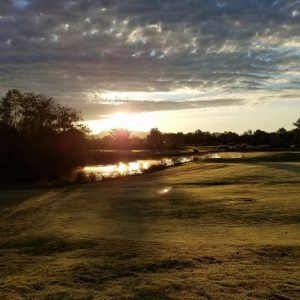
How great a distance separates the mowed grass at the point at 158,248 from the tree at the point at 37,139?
2734cm

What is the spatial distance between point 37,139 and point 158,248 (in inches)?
1713

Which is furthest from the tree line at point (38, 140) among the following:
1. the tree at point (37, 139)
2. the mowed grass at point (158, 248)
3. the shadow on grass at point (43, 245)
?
the shadow on grass at point (43, 245)

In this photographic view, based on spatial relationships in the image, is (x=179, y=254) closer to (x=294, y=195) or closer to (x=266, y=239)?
(x=266, y=239)

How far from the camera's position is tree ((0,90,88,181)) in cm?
5259

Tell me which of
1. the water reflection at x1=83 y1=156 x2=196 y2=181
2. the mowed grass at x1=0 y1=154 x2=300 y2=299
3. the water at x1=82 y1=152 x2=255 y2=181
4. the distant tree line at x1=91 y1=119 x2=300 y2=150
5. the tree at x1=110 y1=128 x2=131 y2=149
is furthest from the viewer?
the tree at x1=110 y1=128 x2=131 y2=149

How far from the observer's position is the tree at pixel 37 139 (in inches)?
2071

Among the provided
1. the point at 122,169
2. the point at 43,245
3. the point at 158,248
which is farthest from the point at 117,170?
the point at 158,248

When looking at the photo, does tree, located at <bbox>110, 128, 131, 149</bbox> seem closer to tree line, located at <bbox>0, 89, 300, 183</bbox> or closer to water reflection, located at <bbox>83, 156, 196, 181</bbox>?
water reflection, located at <bbox>83, 156, 196, 181</bbox>

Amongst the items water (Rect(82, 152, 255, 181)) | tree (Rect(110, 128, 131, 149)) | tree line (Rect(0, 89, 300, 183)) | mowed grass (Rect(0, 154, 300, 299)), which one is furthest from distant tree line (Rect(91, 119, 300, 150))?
mowed grass (Rect(0, 154, 300, 299))

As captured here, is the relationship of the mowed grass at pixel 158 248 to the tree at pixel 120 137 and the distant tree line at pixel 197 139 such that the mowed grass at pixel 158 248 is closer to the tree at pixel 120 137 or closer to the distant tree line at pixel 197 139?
the distant tree line at pixel 197 139

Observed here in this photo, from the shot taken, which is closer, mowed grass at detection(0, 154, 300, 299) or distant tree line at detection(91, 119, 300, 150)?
mowed grass at detection(0, 154, 300, 299)

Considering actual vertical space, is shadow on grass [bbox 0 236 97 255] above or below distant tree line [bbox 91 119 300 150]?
below

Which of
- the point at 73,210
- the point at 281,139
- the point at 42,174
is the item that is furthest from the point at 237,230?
the point at 281,139

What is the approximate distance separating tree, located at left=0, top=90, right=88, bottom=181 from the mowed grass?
27.3 metres
